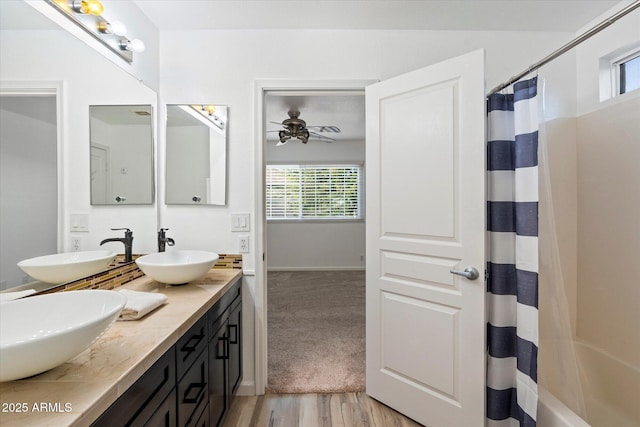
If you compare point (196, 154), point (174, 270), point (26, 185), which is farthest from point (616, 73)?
point (26, 185)

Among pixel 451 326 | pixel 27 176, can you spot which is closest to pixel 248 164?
pixel 27 176

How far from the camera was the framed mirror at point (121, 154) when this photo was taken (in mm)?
1424

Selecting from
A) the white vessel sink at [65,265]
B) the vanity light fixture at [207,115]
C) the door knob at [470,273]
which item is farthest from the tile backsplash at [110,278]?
the door knob at [470,273]

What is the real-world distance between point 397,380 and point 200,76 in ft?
7.99

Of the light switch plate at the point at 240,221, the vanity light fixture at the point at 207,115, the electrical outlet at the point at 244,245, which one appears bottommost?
the electrical outlet at the point at 244,245

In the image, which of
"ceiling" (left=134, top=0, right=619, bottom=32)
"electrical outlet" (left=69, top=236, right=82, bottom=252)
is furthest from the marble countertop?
"ceiling" (left=134, top=0, right=619, bottom=32)

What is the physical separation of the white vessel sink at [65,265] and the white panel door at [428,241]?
1.53 m

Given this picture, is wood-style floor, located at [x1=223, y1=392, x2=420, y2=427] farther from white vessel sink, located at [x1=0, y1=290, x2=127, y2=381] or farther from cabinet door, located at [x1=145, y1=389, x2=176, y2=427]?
white vessel sink, located at [x1=0, y1=290, x2=127, y2=381]

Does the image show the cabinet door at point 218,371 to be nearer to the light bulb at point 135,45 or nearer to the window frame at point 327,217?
the light bulb at point 135,45

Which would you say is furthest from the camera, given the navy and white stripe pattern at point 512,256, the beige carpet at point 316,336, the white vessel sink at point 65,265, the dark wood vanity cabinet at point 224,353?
the beige carpet at point 316,336

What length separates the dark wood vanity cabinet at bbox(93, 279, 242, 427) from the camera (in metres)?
0.82

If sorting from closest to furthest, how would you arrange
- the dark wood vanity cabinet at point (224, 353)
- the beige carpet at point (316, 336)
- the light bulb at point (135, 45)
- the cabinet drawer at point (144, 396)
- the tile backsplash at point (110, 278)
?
the cabinet drawer at point (144, 396)
the tile backsplash at point (110, 278)
the dark wood vanity cabinet at point (224, 353)
the light bulb at point (135, 45)
the beige carpet at point (316, 336)

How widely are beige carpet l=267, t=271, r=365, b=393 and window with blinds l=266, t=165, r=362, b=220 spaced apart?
1.43 m

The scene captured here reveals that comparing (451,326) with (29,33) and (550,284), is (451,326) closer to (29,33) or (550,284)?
(550,284)
